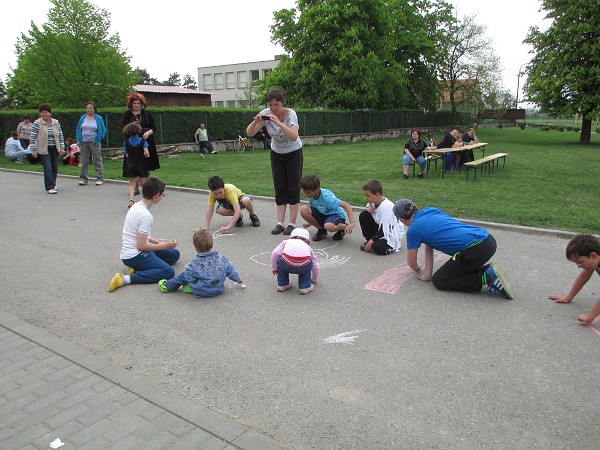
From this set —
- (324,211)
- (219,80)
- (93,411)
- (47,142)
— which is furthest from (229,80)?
(93,411)

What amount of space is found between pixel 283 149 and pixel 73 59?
91.1 feet

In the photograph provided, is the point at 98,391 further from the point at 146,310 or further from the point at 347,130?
the point at 347,130

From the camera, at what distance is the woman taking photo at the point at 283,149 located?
21.3ft

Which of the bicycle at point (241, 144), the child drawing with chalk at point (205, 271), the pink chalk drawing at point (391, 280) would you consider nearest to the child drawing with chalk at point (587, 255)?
the pink chalk drawing at point (391, 280)

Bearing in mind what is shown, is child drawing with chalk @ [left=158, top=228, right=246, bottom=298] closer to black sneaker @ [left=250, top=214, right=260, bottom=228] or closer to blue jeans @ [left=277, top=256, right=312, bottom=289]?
blue jeans @ [left=277, top=256, right=312, bottom=289]

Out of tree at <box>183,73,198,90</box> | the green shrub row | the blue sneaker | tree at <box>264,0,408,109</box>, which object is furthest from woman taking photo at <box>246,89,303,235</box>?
tree at <box>183,73,198,90</box>

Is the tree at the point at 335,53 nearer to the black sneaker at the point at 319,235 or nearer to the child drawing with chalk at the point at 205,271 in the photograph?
the black sneaker at the point at 319,235

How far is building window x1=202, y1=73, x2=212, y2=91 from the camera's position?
269 feet

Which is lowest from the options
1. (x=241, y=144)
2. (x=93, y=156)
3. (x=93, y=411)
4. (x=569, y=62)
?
(x=93, y=411)

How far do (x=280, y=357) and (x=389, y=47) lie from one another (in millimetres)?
34346

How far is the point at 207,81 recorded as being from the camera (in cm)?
8250

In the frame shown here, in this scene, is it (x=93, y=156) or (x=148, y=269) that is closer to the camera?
(x=148, y=269)

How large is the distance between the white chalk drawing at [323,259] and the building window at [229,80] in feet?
256

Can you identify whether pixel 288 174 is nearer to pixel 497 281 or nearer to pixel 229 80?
pixel 497 281
